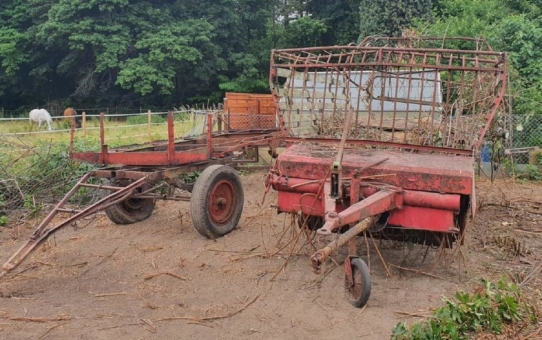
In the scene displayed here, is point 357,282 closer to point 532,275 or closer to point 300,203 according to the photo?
point 300,203

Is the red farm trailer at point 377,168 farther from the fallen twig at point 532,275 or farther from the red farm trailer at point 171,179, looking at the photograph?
the red farm trailer at point 171,179

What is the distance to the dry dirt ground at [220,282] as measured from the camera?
4.06m

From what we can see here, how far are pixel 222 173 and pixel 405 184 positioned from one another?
273cm

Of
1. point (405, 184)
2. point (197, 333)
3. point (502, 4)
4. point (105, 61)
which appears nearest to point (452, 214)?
point (405, 184)

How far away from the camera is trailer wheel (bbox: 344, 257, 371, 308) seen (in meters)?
3.80

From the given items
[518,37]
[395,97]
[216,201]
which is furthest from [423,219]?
[518,37]

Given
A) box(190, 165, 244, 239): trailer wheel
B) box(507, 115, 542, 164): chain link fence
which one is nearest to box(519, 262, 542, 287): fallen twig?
box(190, 165, 244, 239): trailer wheel

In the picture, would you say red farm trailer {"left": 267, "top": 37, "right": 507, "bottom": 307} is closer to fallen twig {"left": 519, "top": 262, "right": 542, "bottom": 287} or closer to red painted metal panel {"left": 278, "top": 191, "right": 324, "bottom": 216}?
red painted metal panel {"left": 278, "top": 191, "right": 324, "bottom": 216}

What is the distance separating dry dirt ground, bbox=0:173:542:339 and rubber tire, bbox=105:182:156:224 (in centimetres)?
13

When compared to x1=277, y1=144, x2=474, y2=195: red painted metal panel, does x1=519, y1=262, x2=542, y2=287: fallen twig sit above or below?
below

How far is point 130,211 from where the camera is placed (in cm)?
751

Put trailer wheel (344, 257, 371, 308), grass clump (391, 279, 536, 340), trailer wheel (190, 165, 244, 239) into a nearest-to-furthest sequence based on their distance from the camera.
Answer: grass clump (391, 279, 536, 340) → trailer wheel (344, 257, 371, 308) → trailer wheel (190, 165, 244, 239)

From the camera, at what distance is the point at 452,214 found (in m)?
4.41

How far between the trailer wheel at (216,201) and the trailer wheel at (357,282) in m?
2.60
